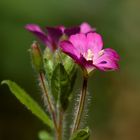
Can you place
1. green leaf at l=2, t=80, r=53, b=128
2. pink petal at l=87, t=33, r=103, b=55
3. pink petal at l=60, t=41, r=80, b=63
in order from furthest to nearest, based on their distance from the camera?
green leaf at l=2, t=80, r=53, b=128 → pink petal at l=87, t=33, r=103, b=55 → pink petal at l=60, t=41, r=80, b=63

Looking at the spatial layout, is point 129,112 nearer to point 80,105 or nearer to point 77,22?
point 77,22

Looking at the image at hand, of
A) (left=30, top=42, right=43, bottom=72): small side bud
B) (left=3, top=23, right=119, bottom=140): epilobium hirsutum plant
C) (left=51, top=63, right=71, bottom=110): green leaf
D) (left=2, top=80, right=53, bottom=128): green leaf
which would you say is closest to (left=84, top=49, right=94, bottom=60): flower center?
(left=3, top=23, right=119, bottom=140): epilobium hirsutum plant

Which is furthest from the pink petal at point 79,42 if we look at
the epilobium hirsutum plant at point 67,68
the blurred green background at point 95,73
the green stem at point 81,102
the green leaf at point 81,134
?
the blurred green background at point 95,73

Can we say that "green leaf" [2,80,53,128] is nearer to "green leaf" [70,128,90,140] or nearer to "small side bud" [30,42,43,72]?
"small side bud" [30,42,43,72]

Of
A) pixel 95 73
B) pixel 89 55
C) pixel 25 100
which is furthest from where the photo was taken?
pixel 95 73

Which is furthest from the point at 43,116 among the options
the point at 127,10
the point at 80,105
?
the point at 127,10

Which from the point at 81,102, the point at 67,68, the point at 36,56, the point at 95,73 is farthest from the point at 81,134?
the point at 95,73

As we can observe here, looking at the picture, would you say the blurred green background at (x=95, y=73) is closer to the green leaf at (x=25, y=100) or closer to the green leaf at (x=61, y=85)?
the green leaf at (x=25, y=100)

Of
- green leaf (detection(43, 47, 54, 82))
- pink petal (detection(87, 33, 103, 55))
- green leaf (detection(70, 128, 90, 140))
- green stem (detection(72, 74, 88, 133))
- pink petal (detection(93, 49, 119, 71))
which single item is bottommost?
green leaf (detection(70, 128, 90, 140))

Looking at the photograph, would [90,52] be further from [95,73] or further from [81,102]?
[95,73]
